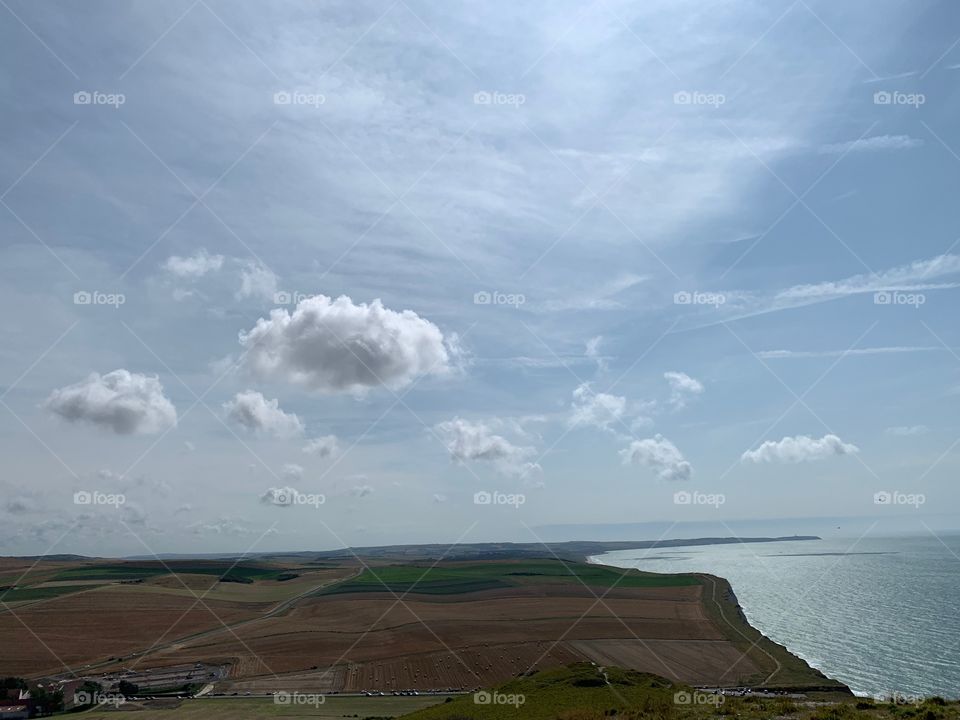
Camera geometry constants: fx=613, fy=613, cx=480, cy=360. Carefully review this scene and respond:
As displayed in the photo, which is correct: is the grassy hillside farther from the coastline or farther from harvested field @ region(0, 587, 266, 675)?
harvested field @ region(0, 587, 266, 675)

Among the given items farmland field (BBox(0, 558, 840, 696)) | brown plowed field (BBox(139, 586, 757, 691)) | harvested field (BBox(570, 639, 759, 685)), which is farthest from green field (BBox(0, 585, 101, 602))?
harvested field (BBox(570, 639, 759, 685))

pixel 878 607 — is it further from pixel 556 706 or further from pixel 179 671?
pixel 179 671

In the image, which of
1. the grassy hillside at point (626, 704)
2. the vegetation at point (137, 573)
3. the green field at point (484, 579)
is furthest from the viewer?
the vegetation at point (137, 573)

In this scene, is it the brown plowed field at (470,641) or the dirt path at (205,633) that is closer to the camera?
the brown plowed field at (470,641)

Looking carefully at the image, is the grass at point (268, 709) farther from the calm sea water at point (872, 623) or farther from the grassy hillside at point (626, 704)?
the calm sea water at point (872, 623)

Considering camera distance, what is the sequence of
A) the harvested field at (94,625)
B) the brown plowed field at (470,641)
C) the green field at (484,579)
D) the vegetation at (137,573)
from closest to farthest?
the brown plowed field at (470,641)
the harvested field at (94,625)
the green field at (484,579)
the vegetation at (137,573)

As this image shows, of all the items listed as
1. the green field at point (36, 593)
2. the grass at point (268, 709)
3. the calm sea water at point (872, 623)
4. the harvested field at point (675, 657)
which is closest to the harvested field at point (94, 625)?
the green field at point (36, 593)

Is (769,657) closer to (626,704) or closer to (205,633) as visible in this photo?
(626,704)
